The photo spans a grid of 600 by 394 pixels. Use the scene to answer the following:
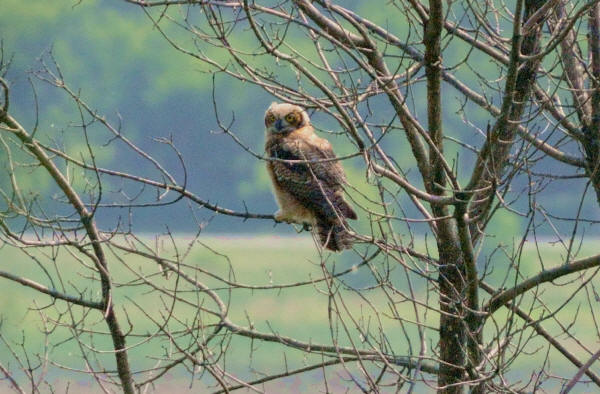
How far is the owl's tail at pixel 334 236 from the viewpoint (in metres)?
6.41

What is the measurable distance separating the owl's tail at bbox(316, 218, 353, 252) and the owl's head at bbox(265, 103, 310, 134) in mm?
1121

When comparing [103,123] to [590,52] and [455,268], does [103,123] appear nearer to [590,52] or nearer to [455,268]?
[455,268]

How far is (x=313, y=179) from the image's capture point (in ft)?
22.3

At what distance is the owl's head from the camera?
7.46 m

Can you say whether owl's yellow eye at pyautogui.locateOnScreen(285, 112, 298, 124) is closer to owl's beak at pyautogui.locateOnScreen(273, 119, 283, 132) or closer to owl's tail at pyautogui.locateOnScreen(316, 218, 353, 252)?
owl's beak at pyautogui.locateOnScreen(273, 119, 283, 132)

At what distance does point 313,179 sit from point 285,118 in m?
0.90

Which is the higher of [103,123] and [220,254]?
[103,123]

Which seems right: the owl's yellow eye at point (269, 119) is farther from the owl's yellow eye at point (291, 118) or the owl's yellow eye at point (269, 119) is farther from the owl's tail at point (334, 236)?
the owl's tail at point (334, 236)

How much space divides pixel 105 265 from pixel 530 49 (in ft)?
9.72

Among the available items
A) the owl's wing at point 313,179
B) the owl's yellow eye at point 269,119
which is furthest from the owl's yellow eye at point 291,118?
the owl's wing at point 313,179

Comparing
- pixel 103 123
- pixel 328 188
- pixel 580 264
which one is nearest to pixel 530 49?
pixel 580 264

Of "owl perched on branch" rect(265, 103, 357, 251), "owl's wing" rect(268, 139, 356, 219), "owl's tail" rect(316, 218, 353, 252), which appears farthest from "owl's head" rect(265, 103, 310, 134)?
"owl's tail" rect(316, 218, 353, 252)

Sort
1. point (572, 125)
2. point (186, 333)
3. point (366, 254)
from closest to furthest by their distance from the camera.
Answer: point (186, 333) < point (366, 254) < point (572, 125)

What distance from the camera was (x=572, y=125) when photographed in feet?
20.3
